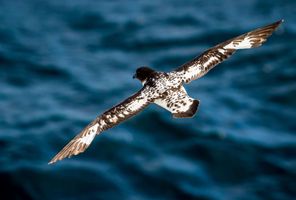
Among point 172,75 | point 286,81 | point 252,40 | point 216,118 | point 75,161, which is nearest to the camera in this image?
point 172,75

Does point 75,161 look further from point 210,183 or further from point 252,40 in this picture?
point 252,40

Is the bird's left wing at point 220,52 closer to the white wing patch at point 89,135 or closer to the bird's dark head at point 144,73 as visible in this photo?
the bird's dark head at point 144,73

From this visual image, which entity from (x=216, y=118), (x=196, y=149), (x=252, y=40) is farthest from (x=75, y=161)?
(x=252, y=40)

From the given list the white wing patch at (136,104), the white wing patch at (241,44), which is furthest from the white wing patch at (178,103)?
the white wing patch at (241,44)

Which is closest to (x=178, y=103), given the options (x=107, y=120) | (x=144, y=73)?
(x=144, y=73)

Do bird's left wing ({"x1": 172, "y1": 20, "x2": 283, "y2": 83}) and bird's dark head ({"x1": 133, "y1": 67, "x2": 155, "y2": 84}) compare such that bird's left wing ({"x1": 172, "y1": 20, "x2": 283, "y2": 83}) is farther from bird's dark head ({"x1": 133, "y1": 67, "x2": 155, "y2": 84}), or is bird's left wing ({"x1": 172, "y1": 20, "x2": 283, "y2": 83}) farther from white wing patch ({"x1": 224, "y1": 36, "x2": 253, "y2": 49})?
bird's dark head ({"x1": 133, "y1": 67, "x2": 155, "y2": 84})

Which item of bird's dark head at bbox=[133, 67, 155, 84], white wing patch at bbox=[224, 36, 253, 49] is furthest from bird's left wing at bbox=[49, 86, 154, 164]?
white wing patch at bbox=[224, 36, 253, 49]

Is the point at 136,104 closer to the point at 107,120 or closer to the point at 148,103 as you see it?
the point at 148,103
